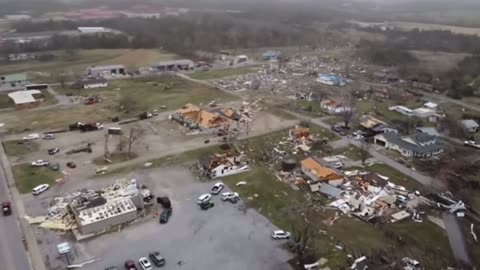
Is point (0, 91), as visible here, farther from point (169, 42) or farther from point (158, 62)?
point (169, 42)

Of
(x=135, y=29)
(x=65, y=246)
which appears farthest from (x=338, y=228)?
(x=135, y=29)

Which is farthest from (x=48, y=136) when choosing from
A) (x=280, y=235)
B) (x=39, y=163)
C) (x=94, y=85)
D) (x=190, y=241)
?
(x=280, y=235)

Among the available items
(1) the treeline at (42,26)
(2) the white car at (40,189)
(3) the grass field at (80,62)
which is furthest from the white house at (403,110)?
(1) the treeline at (42,26)

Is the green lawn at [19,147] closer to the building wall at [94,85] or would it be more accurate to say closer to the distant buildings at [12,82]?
the building wall at [94,85]

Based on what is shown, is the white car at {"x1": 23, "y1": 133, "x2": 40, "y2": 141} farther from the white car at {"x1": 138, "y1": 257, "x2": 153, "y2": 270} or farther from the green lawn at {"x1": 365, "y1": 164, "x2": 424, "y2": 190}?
the green lawn at {"x1": 365, "y1": 164, "x2": 424, "y2": 190}

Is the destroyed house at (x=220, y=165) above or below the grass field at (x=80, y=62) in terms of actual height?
above

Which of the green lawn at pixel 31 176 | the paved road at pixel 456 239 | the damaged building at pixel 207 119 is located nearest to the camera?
the paved road at pixel 456 239

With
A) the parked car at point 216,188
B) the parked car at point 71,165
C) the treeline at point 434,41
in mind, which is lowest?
the parked car at point 71,165

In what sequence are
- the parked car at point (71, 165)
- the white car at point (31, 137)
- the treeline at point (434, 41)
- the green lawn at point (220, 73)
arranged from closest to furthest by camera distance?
the parked car at point (71, 165), the white car at point (31, 137), the green lawn at point (220, 73), the treeline at point (434, 41)
